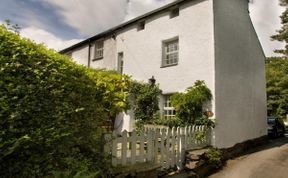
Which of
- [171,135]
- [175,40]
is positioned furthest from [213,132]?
[175,40]

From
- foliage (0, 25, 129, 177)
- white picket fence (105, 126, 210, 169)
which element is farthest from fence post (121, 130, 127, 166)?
foliage (0, 25, 129, 177)

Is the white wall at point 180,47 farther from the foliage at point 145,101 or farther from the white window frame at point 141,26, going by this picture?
the foliage at point 145,101

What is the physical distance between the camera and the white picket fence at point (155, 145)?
178 inches

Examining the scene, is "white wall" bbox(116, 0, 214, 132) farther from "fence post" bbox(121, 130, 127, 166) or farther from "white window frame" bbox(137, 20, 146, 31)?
"fence post" bbox(121, 130, 127, 166)

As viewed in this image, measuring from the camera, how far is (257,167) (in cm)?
744

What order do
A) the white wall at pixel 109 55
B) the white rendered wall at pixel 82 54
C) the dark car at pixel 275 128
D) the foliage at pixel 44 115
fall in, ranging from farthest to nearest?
1. the white rendered wall at pixel 82 54
2. the dark car at pixel 275 128
3. the white wall at pixel 109 55
4. the foliage at pixel 44 115

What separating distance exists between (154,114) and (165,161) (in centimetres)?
447

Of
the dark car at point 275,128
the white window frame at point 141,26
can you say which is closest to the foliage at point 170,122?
the white window frame at point 141,26

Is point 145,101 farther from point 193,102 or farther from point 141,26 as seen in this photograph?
point 141,26

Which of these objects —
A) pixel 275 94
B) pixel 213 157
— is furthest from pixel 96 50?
pixel 275 94

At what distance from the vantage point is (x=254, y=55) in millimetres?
12211

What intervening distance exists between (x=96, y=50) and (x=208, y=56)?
31.1ft

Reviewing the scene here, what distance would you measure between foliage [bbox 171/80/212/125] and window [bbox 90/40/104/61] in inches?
343

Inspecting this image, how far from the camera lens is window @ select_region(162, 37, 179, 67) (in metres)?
10.8
